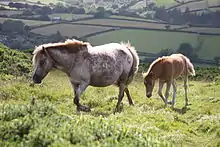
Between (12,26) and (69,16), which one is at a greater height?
(69,16)

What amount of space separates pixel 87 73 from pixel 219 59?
176 feet

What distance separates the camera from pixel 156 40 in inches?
2844

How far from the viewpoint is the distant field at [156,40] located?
7075 cm

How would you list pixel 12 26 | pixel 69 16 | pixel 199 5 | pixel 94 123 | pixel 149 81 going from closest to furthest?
pixel 94 123 → pixel 149 81 → pixel 12 26 → pixel 69 16 → pixel 199 5

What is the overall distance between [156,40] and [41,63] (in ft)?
198

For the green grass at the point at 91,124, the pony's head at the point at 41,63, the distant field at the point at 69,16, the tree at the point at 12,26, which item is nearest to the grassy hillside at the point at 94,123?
the green grass at the point at 91,124

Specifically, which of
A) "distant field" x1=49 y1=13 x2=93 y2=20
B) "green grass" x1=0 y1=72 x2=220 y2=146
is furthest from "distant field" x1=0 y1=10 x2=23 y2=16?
"green grass" x1=0 y1=72 x2=220 y2=146

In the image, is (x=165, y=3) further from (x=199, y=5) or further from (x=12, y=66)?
(x=12, y=66)

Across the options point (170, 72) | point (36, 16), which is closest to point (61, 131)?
point (170, 72)

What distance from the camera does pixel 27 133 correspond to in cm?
738

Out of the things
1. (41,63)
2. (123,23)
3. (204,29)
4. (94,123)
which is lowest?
Result: (204,29)

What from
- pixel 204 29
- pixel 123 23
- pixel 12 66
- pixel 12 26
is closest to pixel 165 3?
pixel 204 29

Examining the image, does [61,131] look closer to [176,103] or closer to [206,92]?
[176,103]

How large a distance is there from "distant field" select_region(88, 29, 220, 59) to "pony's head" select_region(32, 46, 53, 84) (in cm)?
5637
